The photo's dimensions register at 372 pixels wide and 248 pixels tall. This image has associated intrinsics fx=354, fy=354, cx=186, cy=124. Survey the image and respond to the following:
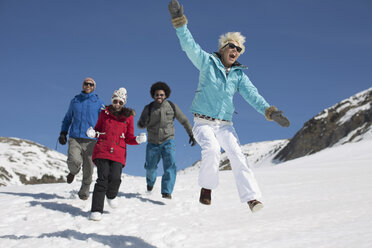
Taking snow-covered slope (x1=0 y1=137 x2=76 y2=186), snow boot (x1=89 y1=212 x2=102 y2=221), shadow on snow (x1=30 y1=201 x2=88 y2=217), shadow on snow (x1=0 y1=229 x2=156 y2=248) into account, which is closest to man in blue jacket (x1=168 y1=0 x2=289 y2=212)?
shadow on snow (x1=0 y1=229 x2=156 y2=248)

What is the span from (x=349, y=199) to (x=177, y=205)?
337 cm

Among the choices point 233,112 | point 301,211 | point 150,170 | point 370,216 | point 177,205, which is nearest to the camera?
point 233,112

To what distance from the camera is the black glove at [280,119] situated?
4.29 metres

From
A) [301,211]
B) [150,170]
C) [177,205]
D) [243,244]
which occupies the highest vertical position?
[150,170]

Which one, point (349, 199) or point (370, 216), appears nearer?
point (370, 216)

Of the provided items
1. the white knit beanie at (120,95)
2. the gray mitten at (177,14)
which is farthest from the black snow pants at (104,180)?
the gray mitten at (177,14)

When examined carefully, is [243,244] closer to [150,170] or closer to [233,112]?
[233,112]

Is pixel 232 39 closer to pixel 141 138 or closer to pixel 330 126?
pixel 141 138

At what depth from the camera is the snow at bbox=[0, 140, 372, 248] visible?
4547 millimetres

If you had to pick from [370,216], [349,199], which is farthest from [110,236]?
[349,199]

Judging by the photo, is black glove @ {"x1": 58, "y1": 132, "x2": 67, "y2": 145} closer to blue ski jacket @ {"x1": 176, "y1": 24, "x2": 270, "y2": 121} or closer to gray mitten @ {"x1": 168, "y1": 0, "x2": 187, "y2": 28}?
blue ski jacket @ {"x1": 176, "y1": 24, "x2": 270, "y2": 121}

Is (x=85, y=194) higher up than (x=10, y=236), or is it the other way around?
(x=85, y=194)

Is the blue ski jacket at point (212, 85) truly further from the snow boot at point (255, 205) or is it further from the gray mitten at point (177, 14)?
the snow boot at point (255, 205)

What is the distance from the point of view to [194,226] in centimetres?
566
